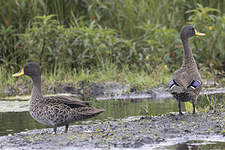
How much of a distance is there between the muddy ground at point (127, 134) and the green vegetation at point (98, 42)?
4156mm

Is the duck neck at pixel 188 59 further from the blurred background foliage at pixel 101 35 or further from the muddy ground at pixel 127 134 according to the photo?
the blurred background foliage at pixel 101 35

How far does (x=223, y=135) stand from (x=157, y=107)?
292cm

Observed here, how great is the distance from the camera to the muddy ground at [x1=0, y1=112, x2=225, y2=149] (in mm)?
5301

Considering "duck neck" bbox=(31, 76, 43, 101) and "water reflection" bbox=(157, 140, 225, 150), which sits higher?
"duck neck" bbox=(31, 76, 43, 101)

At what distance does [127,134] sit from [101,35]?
240 inches

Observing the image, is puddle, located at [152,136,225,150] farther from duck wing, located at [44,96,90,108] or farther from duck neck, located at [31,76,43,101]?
duck neck, located at [31,76,43,101]

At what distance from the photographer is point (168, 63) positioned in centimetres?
1205

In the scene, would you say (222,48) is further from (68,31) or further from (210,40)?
(68,31)

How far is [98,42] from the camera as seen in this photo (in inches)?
452

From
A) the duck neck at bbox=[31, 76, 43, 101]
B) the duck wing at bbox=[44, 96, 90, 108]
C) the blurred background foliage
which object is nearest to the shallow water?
the duck neck at bbox=[31, 76, 43, 101]

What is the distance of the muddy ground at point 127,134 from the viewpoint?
5301 mm

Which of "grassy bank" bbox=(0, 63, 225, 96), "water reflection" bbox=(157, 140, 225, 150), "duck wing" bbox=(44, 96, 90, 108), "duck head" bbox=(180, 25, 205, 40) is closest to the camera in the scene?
"water reflection" bbox=(157, 140, 225, 150)

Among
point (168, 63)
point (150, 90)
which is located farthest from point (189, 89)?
point (168, 63)

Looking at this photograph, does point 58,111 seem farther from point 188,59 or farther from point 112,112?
point 188,59
